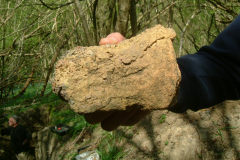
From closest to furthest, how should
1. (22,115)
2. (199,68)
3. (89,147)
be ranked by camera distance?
(199,68)
(89,147)
(22,115)

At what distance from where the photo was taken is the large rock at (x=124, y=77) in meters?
0.94

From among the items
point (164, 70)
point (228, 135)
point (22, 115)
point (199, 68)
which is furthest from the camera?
point (22, 115)

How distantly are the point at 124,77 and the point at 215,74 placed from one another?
34.1 inches

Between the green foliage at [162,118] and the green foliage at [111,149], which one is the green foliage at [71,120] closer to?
the green foliage at [111,149]

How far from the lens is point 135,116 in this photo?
1.42 metres

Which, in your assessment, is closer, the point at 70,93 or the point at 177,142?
the point at 70,93

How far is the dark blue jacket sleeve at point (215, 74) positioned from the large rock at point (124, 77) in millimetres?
453

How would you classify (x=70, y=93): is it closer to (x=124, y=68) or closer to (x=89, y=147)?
(x=124, y=68)

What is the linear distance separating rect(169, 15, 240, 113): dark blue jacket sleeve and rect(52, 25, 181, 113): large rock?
0.45 meters

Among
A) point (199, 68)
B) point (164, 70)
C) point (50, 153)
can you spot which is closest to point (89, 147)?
point (50, 153)

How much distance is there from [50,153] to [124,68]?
14.5 ft

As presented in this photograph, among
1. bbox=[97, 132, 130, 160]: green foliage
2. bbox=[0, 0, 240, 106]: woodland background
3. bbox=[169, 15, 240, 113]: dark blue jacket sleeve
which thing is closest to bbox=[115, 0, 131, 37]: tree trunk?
bbox=[0, 0, 240, 106]: woodland background

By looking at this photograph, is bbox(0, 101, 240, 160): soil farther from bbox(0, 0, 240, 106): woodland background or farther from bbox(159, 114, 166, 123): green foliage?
bbox(0, 0, 240, 106): woodland background

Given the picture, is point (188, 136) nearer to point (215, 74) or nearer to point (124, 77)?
point (215, 74)
